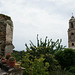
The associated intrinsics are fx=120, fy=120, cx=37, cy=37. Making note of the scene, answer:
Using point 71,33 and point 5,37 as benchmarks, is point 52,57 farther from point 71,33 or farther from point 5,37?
point 71,33

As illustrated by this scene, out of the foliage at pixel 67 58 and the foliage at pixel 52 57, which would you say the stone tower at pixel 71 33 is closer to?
the foliage at pixel 52 57

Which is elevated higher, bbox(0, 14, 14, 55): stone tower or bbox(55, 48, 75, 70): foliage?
bbox(0, 14, 14, 55): stone tower

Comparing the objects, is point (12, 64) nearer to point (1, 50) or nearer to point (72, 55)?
point (1, 50)

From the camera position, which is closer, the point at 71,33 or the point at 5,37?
the point at 5,37

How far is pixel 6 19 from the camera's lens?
10.5 metres

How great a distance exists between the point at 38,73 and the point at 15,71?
6.99 feet

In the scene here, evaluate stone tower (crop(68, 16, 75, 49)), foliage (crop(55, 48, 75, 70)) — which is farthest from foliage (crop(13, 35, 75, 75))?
stone tower (crop(68, 16, 75, 49))

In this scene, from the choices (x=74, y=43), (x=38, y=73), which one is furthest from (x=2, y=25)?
(x=74, y=43)

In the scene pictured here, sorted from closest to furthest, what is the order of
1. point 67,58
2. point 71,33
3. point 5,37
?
point 5,37 → point 67,58 → point 71,33

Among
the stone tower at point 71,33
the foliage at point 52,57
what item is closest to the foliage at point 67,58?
the foliage at point 52,57

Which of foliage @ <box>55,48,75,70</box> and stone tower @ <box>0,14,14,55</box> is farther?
foliage @ <box>55,48,75,70</box>

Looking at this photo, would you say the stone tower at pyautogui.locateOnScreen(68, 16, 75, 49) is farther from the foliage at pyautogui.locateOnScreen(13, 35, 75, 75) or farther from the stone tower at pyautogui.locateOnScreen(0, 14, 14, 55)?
the stone tower at pyautogui.locateOnScreen(0, 14, 14, 55)

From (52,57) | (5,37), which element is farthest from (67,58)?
(5,37)

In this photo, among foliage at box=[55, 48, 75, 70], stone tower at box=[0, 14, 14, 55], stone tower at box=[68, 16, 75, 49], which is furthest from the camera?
stone tower at box=[68, 16, 75, 49]
